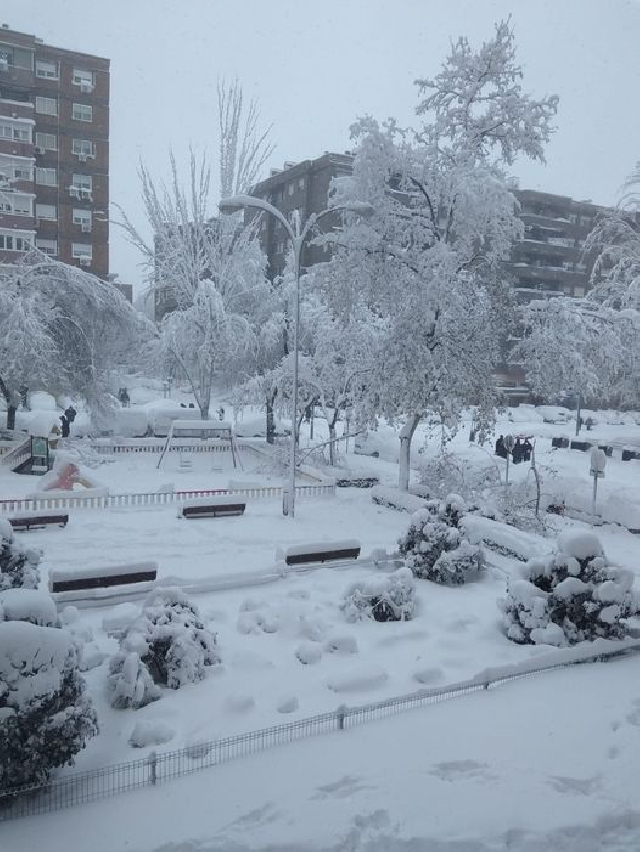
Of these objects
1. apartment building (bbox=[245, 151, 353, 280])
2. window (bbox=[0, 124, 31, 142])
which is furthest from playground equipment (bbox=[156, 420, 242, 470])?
apartment building (bbox=[245, 151, 353, 280])

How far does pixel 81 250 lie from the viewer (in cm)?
4188

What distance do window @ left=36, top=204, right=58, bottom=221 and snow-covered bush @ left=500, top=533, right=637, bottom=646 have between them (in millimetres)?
40635

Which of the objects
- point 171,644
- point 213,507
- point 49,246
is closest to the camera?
point 171,644

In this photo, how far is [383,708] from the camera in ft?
20.9

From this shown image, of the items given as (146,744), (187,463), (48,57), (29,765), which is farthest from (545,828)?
(48,57)

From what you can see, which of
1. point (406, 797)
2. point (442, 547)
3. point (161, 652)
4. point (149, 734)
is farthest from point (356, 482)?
point (406, 797)

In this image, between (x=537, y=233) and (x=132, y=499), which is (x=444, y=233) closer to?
(x=132, y=499)

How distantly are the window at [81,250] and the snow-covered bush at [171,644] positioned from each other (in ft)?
128

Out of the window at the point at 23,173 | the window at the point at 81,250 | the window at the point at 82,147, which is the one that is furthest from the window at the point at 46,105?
the window at the point at 81,250

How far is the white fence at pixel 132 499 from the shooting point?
14744mm

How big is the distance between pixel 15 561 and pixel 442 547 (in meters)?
6.50

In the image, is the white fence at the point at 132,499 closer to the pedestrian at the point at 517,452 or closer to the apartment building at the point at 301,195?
the pedestrian at the point at 517,452

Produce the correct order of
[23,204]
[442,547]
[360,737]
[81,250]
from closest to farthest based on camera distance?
[360,737], [442,547], [23,204], [81,250]

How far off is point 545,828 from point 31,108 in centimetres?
4352
